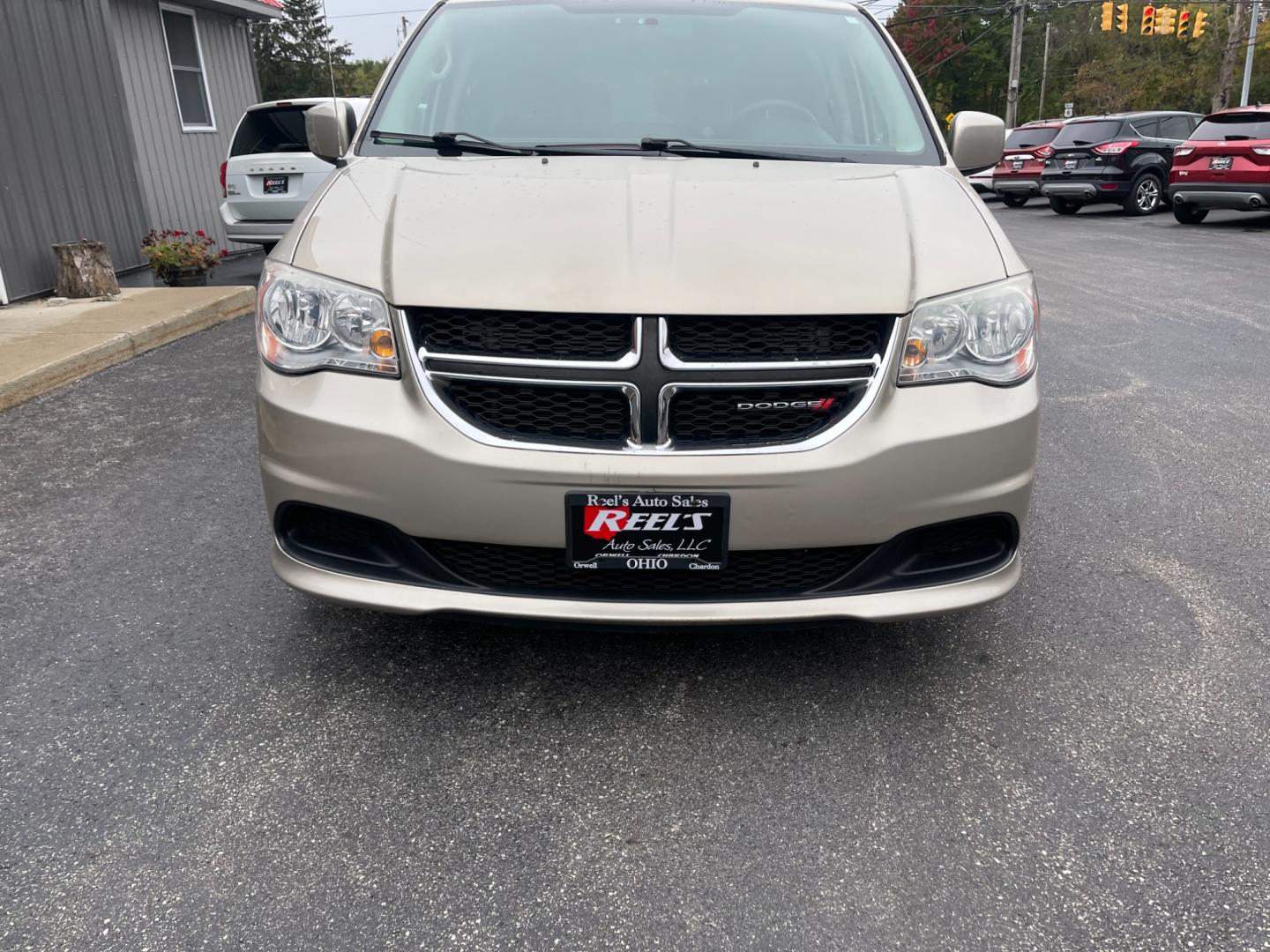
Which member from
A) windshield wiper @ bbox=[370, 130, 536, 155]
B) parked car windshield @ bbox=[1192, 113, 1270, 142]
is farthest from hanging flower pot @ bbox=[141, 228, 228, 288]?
parked car windshield @ bbox=[1192, 113, 1270, 142]

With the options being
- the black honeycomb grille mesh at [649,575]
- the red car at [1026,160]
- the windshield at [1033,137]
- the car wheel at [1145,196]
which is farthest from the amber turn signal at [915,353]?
the windshield at [1033,137]

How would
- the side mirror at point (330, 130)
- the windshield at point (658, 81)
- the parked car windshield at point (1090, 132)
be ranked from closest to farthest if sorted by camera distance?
the windshield at point (658, 81)
the side mirror at point (330, 130)
the parked car windshield at point (1090, 132)

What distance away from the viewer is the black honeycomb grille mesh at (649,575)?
2.23 m

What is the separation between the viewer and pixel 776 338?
86.2 inches

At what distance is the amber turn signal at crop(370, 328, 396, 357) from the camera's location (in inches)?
87.7

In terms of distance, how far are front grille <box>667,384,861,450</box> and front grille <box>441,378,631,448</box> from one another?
126 mm

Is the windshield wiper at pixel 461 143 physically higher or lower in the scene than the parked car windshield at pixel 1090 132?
higher

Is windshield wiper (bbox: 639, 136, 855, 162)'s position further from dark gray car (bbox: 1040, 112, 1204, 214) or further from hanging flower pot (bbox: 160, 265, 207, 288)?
dark gray car (bbox: 1040, 112, 1204, 214)

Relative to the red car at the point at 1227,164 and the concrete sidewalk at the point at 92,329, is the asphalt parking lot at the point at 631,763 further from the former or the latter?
the red car at the point at 1227,164

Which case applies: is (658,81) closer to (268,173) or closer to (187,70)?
(268,173)

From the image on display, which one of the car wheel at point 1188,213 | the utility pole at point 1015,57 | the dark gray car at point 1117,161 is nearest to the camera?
the car wheel at point 1188,213

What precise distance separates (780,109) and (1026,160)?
62.8ft

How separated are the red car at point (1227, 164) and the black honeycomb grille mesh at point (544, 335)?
14.2 metres

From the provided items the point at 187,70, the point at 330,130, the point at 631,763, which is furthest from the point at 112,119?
the point at 631,763
